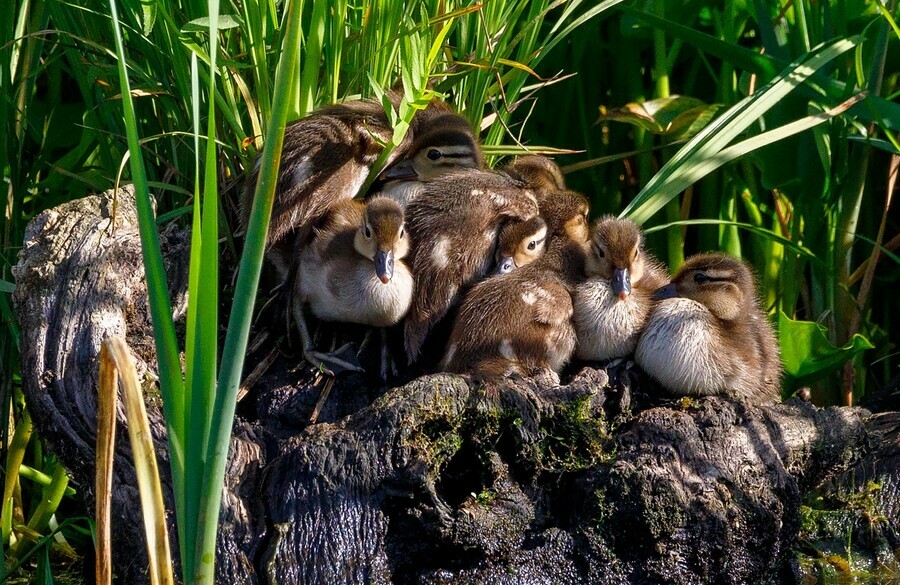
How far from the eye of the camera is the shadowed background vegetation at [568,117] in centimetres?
374

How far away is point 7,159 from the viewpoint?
166 inches

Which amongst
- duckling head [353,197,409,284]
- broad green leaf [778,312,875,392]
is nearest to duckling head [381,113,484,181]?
duckling head [353,197,409,284]

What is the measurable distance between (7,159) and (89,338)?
1.30 meters

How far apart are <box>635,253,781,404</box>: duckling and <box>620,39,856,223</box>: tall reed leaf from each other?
0.89 ft

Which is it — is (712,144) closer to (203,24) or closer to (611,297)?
(611,297)

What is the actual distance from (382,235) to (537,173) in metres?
1.01

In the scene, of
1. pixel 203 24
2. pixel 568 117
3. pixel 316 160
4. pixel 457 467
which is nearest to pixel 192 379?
pixel 457 467

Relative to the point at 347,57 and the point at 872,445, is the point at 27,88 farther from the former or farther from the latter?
the point at 872,445

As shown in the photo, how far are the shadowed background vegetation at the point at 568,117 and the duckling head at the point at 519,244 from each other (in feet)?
1.39

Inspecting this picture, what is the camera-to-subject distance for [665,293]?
3.80 meters

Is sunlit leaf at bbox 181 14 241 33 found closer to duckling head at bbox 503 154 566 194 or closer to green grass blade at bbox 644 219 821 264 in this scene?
duckling head at bbox 503 154 566 194

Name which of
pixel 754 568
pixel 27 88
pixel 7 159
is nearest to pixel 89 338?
pixel 7 159

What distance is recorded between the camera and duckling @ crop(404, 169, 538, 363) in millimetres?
3580

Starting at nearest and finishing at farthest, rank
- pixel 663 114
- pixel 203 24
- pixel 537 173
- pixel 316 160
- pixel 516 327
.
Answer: pixel 203 24 → pixel 516 327 → pixel 316 160 → pixel 537 173 → pixel 663 114
